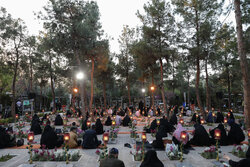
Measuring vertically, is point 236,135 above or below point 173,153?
above

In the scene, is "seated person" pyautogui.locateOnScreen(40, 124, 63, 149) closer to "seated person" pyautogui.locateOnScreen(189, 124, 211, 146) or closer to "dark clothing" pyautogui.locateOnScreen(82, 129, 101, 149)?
"dark clothing" pyautogui.locateOnScreen(82, 129, 101, 149)

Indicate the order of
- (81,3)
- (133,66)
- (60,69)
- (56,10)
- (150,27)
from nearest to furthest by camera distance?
(56,10), (81,3), (150,27), (60,69), (133,66)

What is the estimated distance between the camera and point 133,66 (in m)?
26.6

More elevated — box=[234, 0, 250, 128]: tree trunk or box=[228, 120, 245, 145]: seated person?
box=[234, 0, 250, 128]: tree trunk

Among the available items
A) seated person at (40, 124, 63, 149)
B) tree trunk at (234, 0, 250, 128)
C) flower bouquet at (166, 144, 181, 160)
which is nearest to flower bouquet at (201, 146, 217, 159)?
flower bouquet at (166, 144, 181, 160)

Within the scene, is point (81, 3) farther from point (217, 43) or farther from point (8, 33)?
point (217, 43)

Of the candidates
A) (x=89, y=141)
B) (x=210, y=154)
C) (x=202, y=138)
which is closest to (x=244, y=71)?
(x=202, y=138)

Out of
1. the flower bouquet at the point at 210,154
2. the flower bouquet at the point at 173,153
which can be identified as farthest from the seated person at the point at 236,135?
the flower bouquet at the point at 173,153

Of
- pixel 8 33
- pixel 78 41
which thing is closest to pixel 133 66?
pixel 78 41

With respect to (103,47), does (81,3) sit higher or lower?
higher

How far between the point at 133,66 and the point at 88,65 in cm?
732

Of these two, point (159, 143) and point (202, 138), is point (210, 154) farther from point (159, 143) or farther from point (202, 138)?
point (159, 143)

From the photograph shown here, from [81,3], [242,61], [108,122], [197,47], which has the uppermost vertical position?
[81,3]

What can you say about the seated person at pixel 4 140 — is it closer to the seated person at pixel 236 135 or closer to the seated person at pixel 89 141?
the seated person at pixel 89 141
